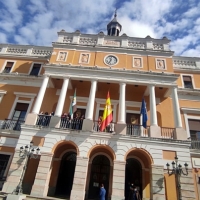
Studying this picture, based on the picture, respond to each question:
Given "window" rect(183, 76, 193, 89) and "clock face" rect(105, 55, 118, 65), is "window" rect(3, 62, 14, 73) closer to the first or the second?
"clock face" rect(105, 55, 118, 65)

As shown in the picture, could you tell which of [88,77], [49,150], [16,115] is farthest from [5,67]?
[49,150]

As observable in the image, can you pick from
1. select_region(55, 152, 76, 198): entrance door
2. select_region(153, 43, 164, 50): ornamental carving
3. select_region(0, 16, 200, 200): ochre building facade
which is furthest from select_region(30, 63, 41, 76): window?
select_region(153, 43, 164, 50): ornamental carving

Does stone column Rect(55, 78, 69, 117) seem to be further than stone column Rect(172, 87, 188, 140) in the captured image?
Yes

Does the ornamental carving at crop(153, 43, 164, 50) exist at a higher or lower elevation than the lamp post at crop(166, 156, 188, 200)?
higher

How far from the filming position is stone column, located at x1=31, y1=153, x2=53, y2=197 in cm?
976

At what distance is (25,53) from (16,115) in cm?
679

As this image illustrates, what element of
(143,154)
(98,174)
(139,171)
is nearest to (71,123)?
(98,174)

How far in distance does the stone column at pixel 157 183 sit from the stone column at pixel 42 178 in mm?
6154

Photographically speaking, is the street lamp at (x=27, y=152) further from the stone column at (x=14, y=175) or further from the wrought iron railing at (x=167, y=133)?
the wrought iron railing at (x=167, y=133)

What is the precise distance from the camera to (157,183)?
986cm

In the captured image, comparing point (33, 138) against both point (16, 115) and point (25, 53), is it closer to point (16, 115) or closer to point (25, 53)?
point (16, 115)

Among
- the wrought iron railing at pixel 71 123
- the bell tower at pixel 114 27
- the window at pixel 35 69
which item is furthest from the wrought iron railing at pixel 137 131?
the bell tower at pixel 114 27

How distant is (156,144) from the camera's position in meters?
10.8

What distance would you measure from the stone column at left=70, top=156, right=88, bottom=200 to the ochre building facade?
50 mm
